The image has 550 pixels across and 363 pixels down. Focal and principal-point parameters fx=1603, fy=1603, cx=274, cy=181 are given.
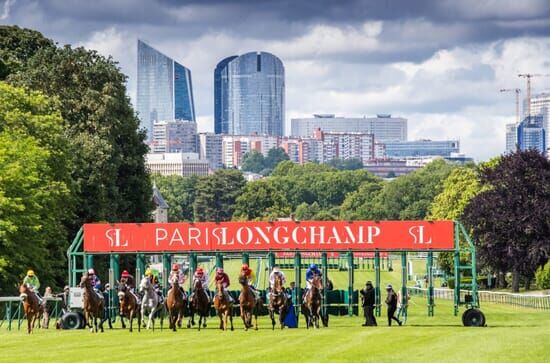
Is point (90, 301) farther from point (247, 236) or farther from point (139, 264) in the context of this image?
point (139, 264)

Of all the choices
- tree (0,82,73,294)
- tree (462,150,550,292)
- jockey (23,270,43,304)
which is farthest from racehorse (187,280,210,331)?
tree (462,150,550,292)

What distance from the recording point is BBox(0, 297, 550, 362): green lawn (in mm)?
35906

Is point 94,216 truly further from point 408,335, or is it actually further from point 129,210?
point 408,335

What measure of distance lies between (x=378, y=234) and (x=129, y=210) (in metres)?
36.0

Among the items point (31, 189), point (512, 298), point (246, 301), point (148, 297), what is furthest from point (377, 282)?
point (512, 298)

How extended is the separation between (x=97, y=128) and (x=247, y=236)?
3043 cm

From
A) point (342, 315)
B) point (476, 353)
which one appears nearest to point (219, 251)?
point (342, 315)

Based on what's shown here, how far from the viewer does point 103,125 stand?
8700cm

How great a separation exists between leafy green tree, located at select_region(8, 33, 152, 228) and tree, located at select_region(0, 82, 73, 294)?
478cm

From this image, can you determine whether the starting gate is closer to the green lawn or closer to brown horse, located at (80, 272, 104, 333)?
the green lawn

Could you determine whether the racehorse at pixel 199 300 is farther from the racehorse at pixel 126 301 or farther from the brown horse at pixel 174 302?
the racehorse at pixel 126 301

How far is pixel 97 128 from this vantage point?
86.7 m

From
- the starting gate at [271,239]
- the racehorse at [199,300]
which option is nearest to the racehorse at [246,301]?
the racehorse at [199,300]

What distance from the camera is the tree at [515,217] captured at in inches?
3720
